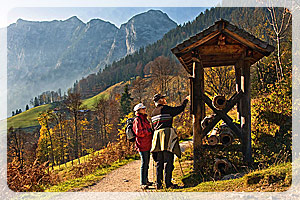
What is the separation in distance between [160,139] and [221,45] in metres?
3.28

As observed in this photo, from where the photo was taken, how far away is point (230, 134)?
7.70 m

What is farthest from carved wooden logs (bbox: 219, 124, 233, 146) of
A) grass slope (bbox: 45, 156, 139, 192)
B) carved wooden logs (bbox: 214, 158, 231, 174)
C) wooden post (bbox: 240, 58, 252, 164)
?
grass slope (bbox: 45, 156, 139, 192)

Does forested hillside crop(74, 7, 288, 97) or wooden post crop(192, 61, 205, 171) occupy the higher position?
forested hillside crop(74, 7, 288, 97)

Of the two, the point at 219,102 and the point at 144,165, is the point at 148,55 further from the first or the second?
the point at 144,165

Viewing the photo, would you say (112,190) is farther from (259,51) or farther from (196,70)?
(259,51)

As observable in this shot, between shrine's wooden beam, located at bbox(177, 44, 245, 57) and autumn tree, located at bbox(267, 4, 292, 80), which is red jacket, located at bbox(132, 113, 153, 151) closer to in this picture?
shrine's wooden beam, located at bbox(177, 44, 245, 57)

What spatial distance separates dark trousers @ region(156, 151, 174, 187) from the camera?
19.8 ft

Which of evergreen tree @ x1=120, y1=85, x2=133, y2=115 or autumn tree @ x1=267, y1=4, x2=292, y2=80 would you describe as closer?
autumn tree @ x1=267, y1=4, x2=292, y2=80

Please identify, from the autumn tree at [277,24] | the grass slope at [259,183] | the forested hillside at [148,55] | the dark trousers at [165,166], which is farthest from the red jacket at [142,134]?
the forested hillside at [148,55]

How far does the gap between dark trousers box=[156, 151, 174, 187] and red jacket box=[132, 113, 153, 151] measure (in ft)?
1.49

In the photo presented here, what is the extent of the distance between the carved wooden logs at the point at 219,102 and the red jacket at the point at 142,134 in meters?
2.18

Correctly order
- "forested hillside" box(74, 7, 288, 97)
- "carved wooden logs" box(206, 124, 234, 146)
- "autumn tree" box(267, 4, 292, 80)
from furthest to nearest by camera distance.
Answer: "forested hillside" box(74, 7, 288, 97)
"autumn tree" box(267, 4, 292, 80)
"carved wooden logs" box(206, 124, 234, 146)

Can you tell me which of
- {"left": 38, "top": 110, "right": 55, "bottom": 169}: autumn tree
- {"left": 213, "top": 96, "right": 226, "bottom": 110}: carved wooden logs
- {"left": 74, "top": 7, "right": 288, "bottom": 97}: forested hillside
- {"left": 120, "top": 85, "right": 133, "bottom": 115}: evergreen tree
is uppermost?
{"left": 74, "top": 7, "right": 288, "bottom": 97}: forested hillside

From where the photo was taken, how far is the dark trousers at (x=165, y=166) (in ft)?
19.8
